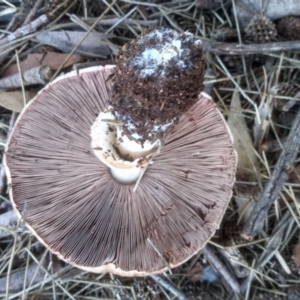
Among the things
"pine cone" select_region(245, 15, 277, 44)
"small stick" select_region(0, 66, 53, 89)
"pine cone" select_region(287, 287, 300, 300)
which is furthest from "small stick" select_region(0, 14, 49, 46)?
"pine cone" select_region(287, 287, 300, 300)

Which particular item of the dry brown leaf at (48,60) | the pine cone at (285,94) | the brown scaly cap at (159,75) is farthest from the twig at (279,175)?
the dry brown leaf at (48,60)

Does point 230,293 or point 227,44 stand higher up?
point 227,44

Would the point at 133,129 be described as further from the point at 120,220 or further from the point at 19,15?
the point at 19,15

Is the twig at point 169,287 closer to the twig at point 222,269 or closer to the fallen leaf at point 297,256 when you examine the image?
the twig at point 222,269

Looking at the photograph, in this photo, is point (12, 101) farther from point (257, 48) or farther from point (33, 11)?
point (257, 48)

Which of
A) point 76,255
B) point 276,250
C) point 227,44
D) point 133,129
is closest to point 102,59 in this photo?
point 227,44

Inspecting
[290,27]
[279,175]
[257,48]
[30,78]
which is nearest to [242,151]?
[279,175]

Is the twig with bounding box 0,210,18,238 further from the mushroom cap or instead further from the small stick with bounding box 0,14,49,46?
the small stick with bounding box 0,14,49,46
